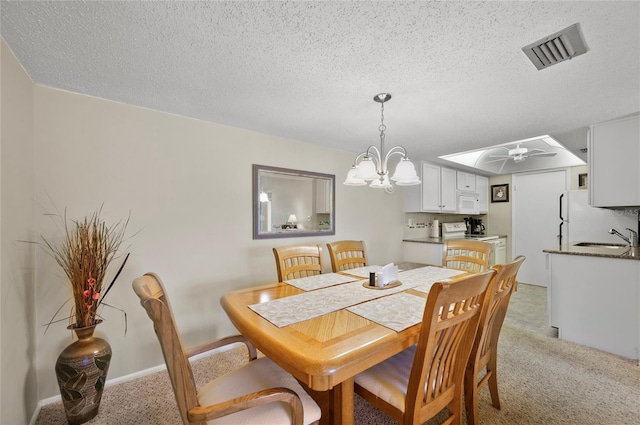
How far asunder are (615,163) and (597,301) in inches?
50.4

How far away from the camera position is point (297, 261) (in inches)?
91.8

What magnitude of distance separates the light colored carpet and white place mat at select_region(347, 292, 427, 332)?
2.44 feet

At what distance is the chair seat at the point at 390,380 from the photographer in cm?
118

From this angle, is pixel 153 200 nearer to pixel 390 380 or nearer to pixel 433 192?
pixel 390 380

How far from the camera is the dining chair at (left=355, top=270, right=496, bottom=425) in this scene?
1.04 m

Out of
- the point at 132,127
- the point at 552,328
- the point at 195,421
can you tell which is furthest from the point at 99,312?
the point at 552,328

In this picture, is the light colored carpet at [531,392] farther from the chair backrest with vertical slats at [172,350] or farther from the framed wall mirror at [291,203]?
the framed wall mirror at [291,203]

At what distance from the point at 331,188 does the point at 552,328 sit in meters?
2.84

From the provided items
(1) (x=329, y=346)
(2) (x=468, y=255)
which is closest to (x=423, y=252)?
(2) (x=468, y=255)

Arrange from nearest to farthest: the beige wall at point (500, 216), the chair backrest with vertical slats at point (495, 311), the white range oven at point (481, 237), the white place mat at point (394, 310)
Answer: the white place mat at point (394, 310), the chair backrest with vertical slats at point (495, 311), the white range oven at point (481, 237), the beige wall at point (500, 216)

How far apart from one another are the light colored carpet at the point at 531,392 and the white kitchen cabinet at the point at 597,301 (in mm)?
127

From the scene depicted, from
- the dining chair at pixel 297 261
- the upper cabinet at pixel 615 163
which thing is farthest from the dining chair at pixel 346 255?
the upper cabinet at pixel 615 163

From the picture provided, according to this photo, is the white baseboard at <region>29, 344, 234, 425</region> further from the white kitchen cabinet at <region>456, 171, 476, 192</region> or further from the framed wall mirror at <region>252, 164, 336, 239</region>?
the white kitchen cabinet at <region>456, 171, 476, 192</region>

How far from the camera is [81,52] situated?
1426mm
